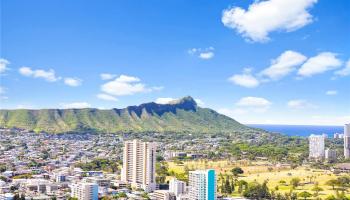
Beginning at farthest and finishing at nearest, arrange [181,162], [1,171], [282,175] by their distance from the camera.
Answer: [181,162], [282,175], [1,171]

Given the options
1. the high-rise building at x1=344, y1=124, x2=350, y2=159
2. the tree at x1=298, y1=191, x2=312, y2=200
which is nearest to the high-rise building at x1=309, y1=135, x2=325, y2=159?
the high-rise building at x1=344, y1=124, x2=350, y2=159

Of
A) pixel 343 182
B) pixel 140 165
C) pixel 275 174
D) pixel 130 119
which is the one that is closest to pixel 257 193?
pixel 140 165

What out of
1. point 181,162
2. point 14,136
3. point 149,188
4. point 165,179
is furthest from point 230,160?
point 14,136

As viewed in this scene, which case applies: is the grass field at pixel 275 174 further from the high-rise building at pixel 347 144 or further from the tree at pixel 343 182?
the high-rise building at pixel 347 144

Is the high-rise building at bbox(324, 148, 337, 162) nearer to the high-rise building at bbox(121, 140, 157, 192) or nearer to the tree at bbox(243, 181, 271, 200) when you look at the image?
the tree at bbox(243, 181, 271, 200)

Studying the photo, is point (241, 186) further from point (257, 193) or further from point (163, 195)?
point (163, 195)

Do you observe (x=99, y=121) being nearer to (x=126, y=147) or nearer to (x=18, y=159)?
(x=18, y=159)

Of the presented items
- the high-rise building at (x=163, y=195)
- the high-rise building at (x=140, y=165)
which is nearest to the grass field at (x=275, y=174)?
the high-rise building at (x=163, y=195)
